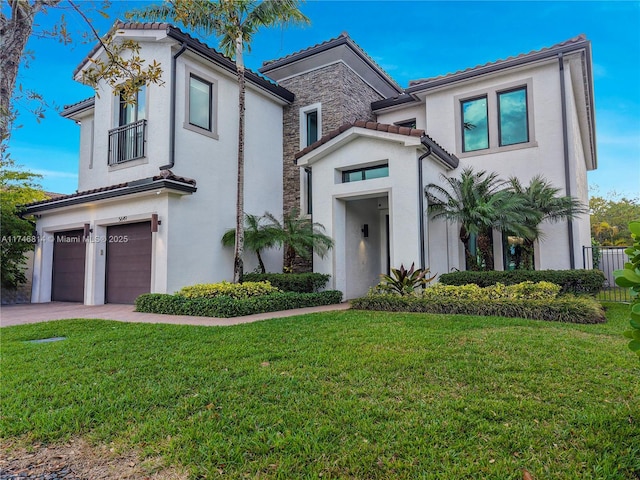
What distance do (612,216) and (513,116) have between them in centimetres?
2653

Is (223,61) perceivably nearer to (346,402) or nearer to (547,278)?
(547,278)

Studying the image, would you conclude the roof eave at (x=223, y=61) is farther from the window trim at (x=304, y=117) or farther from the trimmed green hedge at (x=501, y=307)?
the trimmed green hedge at (x=501, y=307)

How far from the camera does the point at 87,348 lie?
5.56m

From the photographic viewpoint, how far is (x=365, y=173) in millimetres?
12648

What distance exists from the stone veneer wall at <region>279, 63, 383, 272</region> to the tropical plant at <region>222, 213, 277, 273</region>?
8.00 feet

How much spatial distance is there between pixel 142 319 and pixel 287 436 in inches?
269

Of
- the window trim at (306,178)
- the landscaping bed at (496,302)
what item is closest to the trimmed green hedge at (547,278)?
the landscaping bed at (496,302)

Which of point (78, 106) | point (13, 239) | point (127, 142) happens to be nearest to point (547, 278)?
point (127, 142)

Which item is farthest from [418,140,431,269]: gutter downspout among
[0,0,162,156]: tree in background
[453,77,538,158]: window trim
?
[0,0,162,156]: tree in background

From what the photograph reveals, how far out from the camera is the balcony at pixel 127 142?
41.0 ft

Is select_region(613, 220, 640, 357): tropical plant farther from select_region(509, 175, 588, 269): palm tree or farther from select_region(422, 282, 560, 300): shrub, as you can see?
select_region(509, 175, 588, 269): palm tree

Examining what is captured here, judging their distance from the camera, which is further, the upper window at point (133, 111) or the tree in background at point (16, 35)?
the upper window at point (133, 111)

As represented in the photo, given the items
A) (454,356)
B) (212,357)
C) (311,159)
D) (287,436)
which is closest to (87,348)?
(212,357)

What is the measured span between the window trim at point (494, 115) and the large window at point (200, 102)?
8742 millimetres
